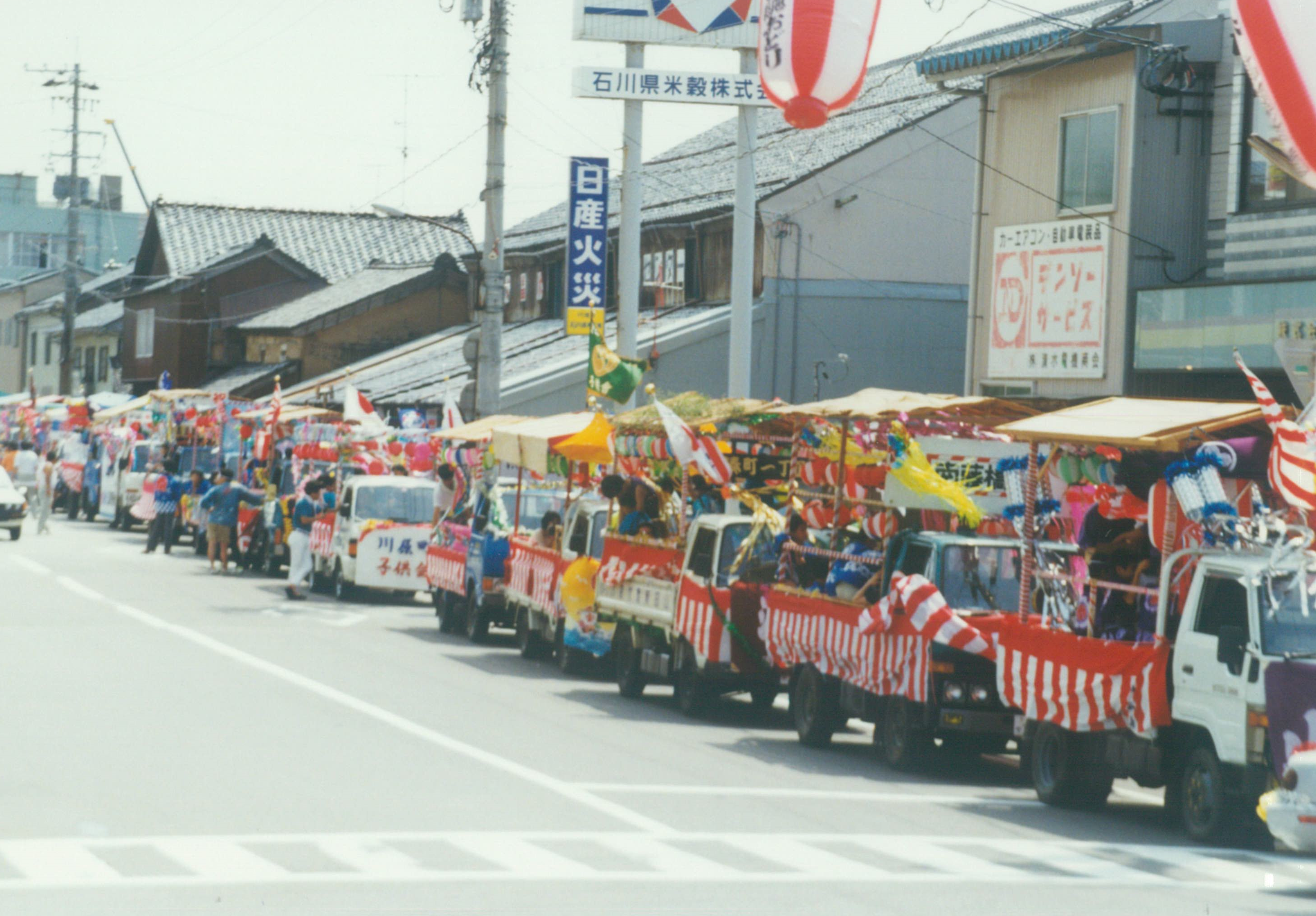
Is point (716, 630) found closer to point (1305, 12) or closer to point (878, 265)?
point (1305, 12)

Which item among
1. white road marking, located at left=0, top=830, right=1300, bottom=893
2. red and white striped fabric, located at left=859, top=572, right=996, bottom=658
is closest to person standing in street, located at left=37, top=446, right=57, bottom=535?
red and white striped fabric, located at left=859, top=572, right=996, bottom=658

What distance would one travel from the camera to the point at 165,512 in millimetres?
36688

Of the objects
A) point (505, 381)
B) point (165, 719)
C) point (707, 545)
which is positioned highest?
point (505, 381)

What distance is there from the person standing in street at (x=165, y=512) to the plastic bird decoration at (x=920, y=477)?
24.3 m

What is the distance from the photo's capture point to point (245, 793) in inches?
452

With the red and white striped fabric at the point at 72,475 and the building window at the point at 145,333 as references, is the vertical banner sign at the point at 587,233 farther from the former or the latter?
the building window at the point at 145,333

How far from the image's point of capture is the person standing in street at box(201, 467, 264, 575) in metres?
32.2

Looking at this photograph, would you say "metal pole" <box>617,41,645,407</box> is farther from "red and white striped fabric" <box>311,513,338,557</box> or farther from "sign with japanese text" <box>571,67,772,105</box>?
"red and white striped fabric" <box>311,513,338,557</box>

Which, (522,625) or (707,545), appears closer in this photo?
(707,545)

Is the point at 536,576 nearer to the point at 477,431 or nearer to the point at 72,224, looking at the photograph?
the point at 477,431

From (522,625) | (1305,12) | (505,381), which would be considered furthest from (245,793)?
(505,381)

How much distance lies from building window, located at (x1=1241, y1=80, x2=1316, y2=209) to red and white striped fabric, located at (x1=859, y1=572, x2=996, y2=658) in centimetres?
1032

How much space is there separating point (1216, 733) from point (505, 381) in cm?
2680

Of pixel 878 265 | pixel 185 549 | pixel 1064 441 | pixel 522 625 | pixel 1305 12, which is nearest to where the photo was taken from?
pixel 1305 12
